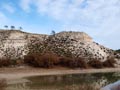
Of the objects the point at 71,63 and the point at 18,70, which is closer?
the point at 18,70

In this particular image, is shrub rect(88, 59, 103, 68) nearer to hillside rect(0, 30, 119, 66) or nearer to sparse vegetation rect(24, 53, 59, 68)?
hillside rect(0, 30, 119, 66)

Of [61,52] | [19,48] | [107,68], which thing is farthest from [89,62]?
[19,48]

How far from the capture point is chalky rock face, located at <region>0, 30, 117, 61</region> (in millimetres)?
63125

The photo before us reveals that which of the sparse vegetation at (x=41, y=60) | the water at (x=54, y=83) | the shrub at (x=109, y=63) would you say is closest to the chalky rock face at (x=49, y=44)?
the shrub at (x=109, y=63)

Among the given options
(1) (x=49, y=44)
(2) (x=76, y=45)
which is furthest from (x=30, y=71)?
(2) (x=76, y=45)

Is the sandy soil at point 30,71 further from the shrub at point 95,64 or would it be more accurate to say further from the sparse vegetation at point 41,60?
the shrub at point 95,64

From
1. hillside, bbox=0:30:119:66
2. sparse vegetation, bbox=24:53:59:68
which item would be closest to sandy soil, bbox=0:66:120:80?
sparse vegetation, bbox=24:53:59:68

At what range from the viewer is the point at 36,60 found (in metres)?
50.9

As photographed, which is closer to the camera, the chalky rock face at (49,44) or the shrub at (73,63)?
the shrub at (73,63)

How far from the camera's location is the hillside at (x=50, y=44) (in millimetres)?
63062

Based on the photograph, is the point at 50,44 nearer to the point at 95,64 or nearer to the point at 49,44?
the point at 49,44

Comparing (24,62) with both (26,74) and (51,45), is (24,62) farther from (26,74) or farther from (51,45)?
(51,45)

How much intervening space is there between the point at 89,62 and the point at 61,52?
957cm

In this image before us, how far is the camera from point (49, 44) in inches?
2704
